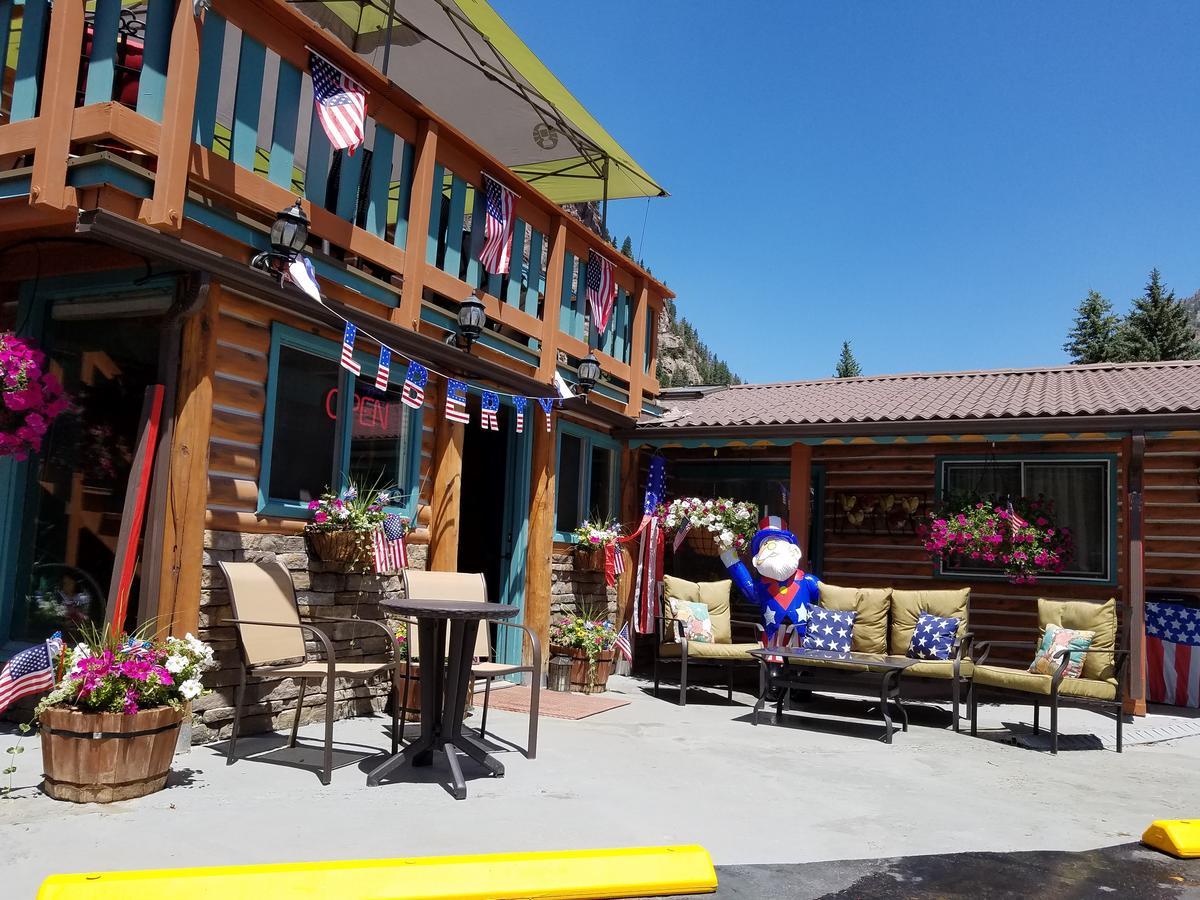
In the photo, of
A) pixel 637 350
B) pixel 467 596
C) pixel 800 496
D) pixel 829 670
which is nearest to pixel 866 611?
pixel 829 670

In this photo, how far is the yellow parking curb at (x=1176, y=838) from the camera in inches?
164

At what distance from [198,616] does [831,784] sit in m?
3.65

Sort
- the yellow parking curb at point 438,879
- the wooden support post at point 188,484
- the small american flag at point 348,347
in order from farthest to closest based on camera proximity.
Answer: the small american flag at point 348,347 < the wooden support post at point 188,484 < the yellow parking curb at point 438,879

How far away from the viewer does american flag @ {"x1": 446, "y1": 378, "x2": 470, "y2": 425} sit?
713cm

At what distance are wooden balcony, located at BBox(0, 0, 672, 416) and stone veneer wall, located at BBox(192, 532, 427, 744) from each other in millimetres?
1661

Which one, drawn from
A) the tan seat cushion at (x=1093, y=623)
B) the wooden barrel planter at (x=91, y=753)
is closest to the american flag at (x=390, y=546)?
the wooden barrel planter at (x=91, y=753)

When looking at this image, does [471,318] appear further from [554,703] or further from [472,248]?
[554,703]

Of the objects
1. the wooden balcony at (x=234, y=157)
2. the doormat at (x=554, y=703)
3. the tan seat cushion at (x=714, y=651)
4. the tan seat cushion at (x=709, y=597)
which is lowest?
the doormat at (x=554, y=703)

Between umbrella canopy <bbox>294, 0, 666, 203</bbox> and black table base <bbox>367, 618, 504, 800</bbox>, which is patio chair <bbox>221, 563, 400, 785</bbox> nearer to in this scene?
black table base <bbox>367, 618, 504, 800</bbox>

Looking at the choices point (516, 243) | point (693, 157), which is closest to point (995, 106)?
A: point (693, 157)

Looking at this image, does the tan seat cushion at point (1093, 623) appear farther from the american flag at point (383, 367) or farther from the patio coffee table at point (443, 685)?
the american flag at point (383, 367)

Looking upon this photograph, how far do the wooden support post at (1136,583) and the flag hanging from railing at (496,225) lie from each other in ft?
18.5

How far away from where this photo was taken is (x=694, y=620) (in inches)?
347

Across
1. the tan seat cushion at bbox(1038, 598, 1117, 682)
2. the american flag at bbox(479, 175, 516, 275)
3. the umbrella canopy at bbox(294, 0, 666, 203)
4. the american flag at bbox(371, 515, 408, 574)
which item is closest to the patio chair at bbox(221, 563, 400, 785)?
the american flag at bbox(371, 515, 408, 574)
